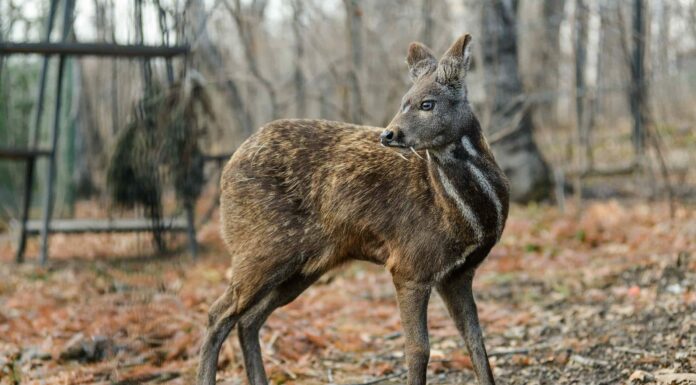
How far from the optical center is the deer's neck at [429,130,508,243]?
16.9 feet

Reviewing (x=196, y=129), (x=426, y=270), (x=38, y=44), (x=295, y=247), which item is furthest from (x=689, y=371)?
(x=196, y=129)

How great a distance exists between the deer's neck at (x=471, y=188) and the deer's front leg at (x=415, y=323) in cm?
49

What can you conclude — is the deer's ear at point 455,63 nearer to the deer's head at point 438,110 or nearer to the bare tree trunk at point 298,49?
the deer's head at point 438,110

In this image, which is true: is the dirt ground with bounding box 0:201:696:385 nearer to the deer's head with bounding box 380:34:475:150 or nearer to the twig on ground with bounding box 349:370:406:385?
the twig on ground with bounding box 349:370:406:385

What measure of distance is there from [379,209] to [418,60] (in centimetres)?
108

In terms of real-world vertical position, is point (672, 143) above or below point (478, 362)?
above

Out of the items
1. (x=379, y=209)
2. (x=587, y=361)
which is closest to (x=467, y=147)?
(x=379, y=209)

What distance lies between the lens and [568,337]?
7336 mm

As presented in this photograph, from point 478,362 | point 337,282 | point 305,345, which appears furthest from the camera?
point 337,282

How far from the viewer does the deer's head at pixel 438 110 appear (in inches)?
200

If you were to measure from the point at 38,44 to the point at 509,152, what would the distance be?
11.7 meters

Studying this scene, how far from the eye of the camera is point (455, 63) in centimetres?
524

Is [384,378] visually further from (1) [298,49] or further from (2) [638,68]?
(2) [638,68]

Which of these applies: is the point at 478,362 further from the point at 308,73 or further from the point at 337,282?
the point at 308,73
